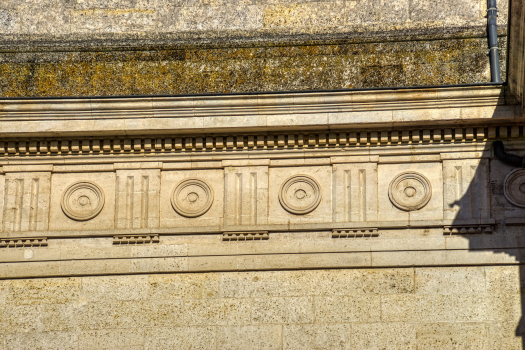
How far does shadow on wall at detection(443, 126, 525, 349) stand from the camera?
44.2ft

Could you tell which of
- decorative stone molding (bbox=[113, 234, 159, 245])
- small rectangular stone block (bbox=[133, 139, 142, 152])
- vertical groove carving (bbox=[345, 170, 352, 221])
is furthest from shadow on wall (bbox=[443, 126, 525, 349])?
small rectangular stone block (bbox=[133, 139, 142, 152])

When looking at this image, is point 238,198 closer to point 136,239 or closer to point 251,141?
point 251,141

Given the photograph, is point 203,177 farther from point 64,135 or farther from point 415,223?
point 415,223

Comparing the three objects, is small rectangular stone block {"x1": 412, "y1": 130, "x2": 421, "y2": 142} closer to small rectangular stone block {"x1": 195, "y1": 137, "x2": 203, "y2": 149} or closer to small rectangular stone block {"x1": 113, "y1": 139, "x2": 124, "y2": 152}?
small rectangular stone block {"x1": 195, "y1": 137, "x2": 203, "y2": 149}

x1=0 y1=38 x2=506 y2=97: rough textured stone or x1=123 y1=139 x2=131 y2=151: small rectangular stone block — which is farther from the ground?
x1=0 y1=38 x2=506 y2=97: rough textured stone

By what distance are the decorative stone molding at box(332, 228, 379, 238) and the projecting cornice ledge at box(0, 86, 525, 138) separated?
1.26 m

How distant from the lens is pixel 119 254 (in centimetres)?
1388

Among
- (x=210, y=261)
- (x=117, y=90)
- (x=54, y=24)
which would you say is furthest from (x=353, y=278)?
(x=54, y=24)

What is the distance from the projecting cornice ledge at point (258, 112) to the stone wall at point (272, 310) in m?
1.81

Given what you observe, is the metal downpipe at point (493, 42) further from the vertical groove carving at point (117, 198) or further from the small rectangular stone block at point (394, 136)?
the vertical groove carving at point (117, 198)

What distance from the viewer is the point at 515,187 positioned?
13672 mm

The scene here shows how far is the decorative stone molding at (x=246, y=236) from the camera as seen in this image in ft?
45.3

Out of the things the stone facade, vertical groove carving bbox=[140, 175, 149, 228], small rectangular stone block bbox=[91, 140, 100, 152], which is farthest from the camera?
small rectangular stone block bbox=[91, 140, 100, 152]

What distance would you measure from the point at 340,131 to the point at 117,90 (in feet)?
9.87
